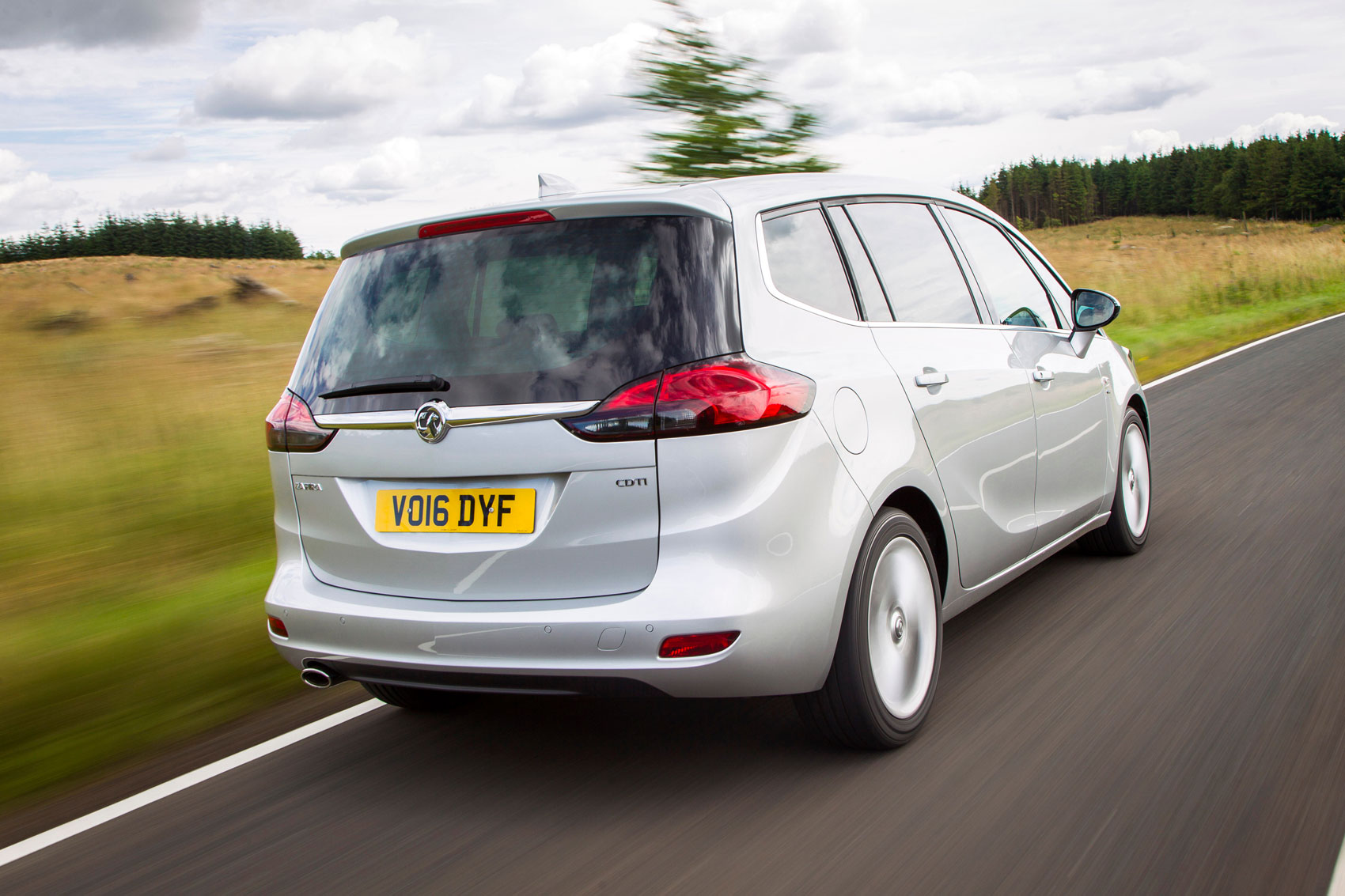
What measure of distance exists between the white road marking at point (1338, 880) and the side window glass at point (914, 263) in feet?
6.42

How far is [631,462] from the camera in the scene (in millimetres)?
2881

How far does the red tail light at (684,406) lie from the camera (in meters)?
2.88

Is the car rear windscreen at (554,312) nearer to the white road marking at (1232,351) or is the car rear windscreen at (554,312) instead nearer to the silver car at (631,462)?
the silver car at (631,462)

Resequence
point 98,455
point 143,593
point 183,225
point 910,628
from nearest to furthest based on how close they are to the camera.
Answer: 1. point 910,628
2. point 143,593
3. point 98,455
4. point 183,225

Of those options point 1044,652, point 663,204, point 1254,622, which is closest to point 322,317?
point 663,204

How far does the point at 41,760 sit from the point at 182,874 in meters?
1.19

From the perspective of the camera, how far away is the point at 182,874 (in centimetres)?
293

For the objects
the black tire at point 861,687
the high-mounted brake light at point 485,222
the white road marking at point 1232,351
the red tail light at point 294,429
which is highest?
the high-mounted brake light at point 485,222

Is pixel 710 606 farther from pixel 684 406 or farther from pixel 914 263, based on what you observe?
pixel 914 263

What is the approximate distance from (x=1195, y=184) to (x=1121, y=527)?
158m

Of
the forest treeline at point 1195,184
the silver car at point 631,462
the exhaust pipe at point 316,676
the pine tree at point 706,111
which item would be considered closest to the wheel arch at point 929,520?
the silver car at point 631,462

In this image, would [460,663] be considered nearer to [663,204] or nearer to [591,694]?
[591,694]

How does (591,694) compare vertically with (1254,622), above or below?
above

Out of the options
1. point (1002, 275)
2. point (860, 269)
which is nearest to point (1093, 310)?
point (1002, 275)
